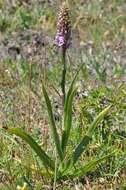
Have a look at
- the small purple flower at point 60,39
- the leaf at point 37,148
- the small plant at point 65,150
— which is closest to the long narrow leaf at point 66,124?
the small plant at point 65,150

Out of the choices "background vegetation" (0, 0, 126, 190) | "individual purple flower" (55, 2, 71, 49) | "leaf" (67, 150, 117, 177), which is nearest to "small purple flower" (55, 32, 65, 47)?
"individual purple flower" (55, 2, 71, 49)

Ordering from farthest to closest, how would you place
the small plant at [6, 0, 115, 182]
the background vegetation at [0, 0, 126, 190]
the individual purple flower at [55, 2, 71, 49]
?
the background vegetation at [0, 0, 126, 190] → the small plant at [6, 0, 115, 182] → the individual purple flower at [55, 2, 71, 49]

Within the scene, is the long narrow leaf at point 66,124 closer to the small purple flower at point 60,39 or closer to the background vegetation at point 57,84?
the background vegetation at point 57,84

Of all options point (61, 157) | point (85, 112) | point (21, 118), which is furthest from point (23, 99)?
point (61, 157)

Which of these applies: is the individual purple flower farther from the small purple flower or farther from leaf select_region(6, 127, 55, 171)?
leaf select_region(6, 127, 55, 171)

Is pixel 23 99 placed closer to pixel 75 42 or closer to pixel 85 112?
pixel 85 112

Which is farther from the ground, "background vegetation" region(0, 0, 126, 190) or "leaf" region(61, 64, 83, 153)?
"leaf" region(61, 64, 83, 153)

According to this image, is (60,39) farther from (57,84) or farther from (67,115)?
(57,84)

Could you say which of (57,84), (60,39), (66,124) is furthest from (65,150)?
(57,84)

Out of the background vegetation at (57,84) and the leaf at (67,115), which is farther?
the background vegetation at (57,84)
